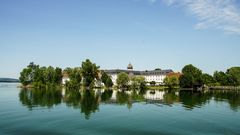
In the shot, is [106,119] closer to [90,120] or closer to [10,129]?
[90,120]

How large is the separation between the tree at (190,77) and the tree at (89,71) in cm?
5370

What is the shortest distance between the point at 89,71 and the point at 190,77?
60.8m

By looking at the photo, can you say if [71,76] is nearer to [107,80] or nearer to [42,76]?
[107,80]

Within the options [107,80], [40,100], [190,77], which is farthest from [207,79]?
[40,100]

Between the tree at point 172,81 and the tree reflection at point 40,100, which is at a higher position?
the tree at point 172,81

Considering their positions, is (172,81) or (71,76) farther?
(172,81)

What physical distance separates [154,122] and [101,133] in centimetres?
1087

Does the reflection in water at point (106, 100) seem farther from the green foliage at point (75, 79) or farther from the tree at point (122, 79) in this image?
the tree at point (122, 79)

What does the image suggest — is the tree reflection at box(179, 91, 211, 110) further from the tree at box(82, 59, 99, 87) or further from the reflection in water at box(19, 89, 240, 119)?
the tree at box(82, 59, 99, 87)

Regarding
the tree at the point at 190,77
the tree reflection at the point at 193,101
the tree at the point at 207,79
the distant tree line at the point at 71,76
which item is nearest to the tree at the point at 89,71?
the distant tree line at the point at 71,76

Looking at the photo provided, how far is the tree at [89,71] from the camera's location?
16525 centimetres

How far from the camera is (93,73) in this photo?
549 feet

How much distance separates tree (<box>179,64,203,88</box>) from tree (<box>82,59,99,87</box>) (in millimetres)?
53703

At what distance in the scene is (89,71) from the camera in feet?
546
